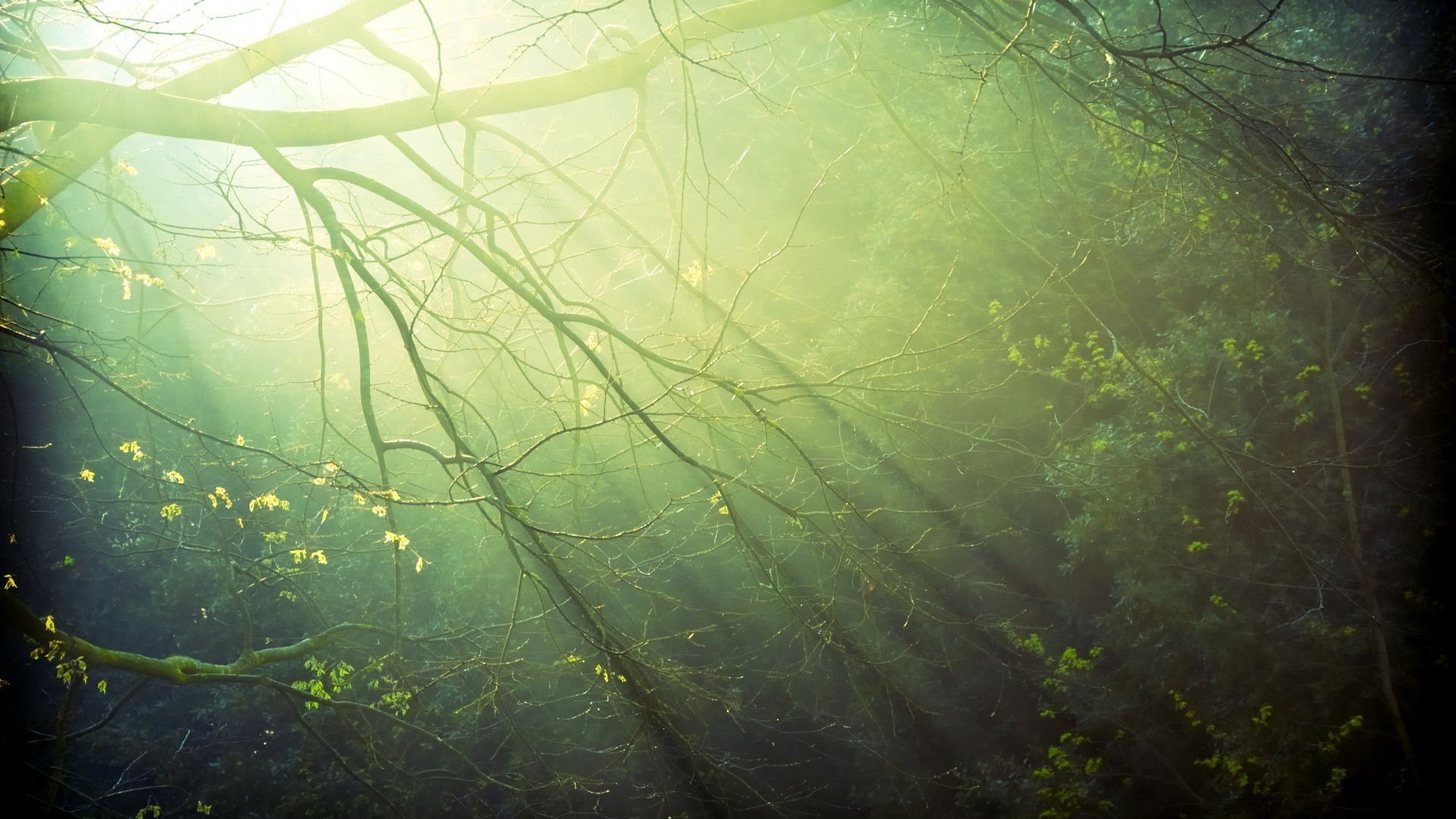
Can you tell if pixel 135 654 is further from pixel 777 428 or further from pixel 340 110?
pixel 777 428

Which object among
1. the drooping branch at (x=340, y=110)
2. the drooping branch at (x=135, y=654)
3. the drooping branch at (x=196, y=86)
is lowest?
the drooping branch at (x=135, y=654)

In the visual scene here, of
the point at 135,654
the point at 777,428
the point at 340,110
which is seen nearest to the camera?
the point at 777,428

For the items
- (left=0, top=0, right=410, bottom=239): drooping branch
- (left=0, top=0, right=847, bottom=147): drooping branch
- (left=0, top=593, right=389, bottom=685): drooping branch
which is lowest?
(left=0, top=593, right=389, bottom=685): drooping branch

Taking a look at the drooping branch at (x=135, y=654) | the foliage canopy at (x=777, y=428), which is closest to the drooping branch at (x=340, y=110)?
the foliage canopy at (x=777, y=428)

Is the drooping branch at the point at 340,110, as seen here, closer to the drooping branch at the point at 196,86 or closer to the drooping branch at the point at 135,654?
the drooping branch at the point at 196,86

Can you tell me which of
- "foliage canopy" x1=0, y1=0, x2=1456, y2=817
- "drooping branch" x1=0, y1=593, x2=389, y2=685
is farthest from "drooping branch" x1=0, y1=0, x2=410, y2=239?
"drooping branch" x1=0, y1=593, x2=389, y2=685

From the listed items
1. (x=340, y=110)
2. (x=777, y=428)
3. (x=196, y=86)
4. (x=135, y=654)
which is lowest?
(x=777, y=428)

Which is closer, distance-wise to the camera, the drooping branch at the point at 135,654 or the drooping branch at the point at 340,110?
the drooping branch at the point at 340,110

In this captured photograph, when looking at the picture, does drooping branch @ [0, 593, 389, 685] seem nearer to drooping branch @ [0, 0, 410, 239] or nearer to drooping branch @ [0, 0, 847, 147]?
drooping branch @ [0, 0, 410, 239]

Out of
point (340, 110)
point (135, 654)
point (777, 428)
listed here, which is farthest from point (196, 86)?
point (135, 654)

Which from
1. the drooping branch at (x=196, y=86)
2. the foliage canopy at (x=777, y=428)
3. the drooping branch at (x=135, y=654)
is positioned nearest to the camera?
the drooping branch at (x=196, y=86)

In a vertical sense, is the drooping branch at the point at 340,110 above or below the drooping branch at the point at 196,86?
below

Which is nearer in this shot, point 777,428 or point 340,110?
point 777,428

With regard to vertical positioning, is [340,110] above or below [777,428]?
above
